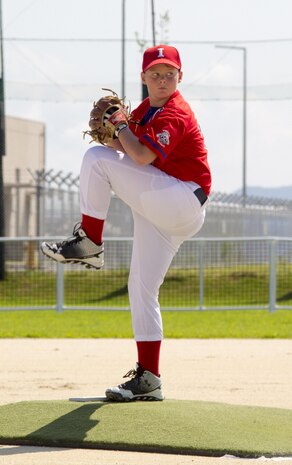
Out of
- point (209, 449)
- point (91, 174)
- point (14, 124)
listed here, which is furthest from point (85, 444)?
Result: point (14, 124)

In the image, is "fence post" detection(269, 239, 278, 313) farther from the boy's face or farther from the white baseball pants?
the boy's face

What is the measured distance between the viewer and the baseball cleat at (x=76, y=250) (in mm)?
5613

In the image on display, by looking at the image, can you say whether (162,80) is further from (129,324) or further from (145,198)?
(129,324)

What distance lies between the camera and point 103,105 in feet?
18.7

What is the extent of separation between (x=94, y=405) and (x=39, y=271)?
10909 millimetres

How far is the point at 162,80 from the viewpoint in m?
5.73

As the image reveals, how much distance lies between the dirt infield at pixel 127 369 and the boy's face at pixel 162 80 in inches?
70.0

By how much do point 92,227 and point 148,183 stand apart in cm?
37

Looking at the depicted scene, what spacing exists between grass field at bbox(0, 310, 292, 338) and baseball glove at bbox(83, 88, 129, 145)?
21.3ft

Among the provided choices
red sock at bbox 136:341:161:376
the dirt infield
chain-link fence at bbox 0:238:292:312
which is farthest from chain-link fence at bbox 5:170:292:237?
red sock at bbox 136:341:161:376

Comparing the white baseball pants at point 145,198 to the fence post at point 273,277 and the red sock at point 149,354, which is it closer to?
the red sock at point 149,354

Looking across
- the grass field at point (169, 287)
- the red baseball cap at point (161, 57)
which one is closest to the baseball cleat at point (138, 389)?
the red baseball cap at point (161, 57)

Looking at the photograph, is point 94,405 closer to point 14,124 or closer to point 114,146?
point 114,146

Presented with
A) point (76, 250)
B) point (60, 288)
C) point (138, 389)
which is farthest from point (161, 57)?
point (60, 288)
